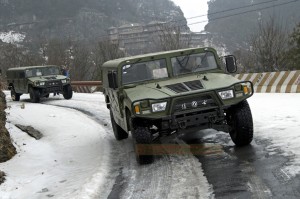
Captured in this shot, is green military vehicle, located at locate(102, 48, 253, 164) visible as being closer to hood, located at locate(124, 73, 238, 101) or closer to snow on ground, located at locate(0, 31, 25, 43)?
hood, located at locate(124, 73, 238, 101)

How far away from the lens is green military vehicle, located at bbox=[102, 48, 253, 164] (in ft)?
22.4

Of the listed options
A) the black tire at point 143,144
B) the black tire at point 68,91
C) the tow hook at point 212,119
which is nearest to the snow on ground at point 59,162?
the black tire at point 143,144

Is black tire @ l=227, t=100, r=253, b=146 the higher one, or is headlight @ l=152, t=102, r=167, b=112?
headlight @ l=152, t=102, r=167, b=112

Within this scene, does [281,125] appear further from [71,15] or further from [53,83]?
[71,15]

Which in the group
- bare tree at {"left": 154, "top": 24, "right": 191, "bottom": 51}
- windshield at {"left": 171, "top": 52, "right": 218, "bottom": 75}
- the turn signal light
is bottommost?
the turn signal light

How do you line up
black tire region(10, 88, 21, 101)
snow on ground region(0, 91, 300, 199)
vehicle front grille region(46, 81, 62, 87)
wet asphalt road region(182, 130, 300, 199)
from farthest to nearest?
black tire region(10, 88, 21, 101)
vehicle front grille region(46, 81, 62, 87)
snow on ground region(0, 91, 300, 199)
wet asphalt road region(182, 130, 300, 199)

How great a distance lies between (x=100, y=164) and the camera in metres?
7.56

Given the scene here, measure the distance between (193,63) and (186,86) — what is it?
1.11 m

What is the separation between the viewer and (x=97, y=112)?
587 inches

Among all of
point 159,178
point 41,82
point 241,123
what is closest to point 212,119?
point 241,123

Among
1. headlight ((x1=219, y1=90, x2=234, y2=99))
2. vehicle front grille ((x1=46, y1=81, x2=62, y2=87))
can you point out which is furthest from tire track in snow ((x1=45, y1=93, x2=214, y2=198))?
vehicle front grille ((x1=46, y1=81, x2=62, y2=87))

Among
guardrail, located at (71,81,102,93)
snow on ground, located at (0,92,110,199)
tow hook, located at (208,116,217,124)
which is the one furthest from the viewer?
guardrail, located at (71,81,102,93)

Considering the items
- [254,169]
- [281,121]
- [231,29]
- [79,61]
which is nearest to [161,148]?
[254,169]

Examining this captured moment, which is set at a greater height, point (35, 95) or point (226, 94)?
point (226, 94)
